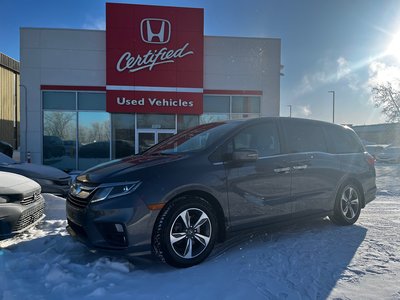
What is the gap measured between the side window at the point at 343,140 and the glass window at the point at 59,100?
1321cm

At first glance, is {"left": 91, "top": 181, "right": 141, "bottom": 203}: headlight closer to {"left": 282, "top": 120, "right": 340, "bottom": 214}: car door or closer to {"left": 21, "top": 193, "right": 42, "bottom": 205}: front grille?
{"left": 21, "top": 193, "right": 42, "bottom": 205}: front grille

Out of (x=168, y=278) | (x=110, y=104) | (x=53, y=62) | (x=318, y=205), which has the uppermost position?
(x=53, y=62)

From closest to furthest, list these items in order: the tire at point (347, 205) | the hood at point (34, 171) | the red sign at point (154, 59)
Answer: the tire at point (347, 205) → the hood at point (34, 171) → the red sign at point (154, 59)

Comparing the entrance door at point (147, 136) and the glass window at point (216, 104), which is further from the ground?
the glass window at point (216, 104)

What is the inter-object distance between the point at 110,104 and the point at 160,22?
440cm

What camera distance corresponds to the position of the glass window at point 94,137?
52.6ft

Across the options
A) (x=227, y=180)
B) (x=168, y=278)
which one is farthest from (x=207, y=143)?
(x=168, y=278)

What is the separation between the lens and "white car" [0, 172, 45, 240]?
13.1 feet

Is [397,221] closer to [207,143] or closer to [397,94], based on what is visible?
[207,143]

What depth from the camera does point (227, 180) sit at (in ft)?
13.1

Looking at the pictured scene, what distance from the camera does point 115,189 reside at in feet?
11.6

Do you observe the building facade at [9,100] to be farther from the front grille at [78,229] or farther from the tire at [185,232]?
the tire at [185,232]

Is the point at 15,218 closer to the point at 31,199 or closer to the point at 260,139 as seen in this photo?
the point at 31,199

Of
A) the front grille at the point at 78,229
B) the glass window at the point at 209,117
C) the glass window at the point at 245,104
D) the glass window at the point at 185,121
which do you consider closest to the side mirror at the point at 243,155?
the front grille at the point at 78,229
